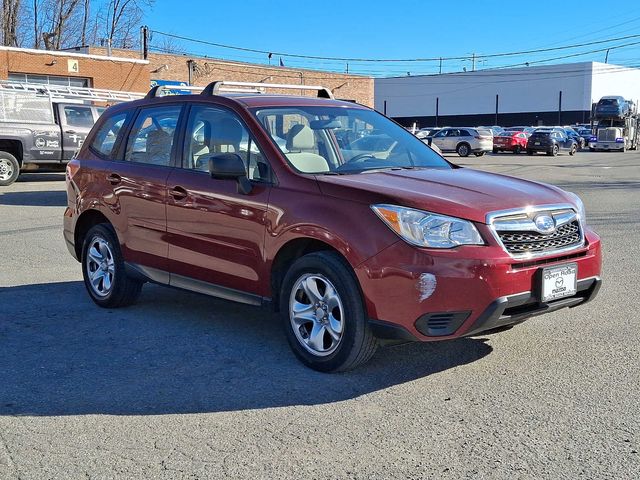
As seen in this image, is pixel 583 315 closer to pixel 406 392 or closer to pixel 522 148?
pixel 406 392

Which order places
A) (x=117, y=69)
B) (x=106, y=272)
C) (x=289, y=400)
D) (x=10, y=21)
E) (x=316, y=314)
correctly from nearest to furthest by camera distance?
(x=289, y=400)
(x=316, y=314)
(x=106, y=272)
(x=117, y=69)
(x=10, y=21)

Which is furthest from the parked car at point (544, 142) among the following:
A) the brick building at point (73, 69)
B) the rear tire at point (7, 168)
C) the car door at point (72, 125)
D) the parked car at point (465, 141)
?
the rear tire at point (7, 168)

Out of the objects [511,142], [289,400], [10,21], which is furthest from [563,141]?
[289,400]

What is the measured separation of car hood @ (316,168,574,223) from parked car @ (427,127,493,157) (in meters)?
35.1

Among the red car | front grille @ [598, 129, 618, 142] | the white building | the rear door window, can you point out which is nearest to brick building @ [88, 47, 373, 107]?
the red car

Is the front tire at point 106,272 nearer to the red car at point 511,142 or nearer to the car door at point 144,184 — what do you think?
the car door at point 144,184

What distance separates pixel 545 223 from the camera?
4.51 metres

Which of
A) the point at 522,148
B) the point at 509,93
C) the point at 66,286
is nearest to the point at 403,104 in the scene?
the point at 509,93

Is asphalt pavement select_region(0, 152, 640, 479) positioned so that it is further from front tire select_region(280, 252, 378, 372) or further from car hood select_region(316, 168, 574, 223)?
car hood select_region(316, 168, 574, 223)

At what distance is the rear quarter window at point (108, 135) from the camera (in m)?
6.54

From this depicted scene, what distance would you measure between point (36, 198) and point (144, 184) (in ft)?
35.3

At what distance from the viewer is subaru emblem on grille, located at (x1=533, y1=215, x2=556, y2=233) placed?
14.6 feet

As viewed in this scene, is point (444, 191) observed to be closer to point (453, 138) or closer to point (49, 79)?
point (49, 79)

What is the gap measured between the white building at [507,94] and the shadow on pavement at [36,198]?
7596 cm
